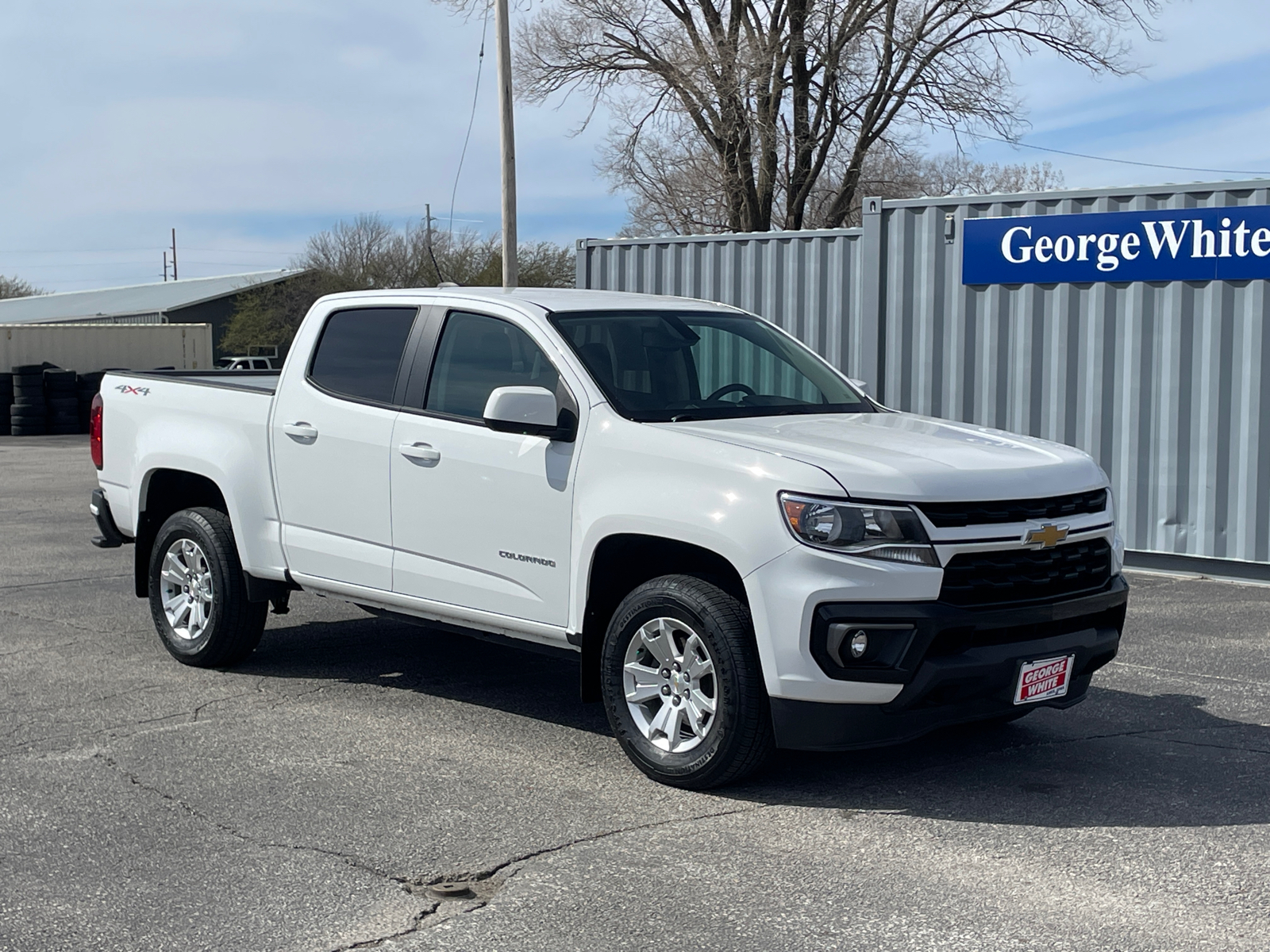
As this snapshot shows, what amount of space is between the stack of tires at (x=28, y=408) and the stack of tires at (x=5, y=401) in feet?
1.48

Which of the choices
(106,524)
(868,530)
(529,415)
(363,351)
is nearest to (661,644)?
(868,530)

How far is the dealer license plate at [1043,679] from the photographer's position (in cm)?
502

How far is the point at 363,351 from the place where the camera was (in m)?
6.64

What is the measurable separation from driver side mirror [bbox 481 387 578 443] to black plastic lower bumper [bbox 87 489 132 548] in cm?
327

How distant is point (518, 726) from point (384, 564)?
37.4 inches

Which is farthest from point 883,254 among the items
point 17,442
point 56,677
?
point 17,442

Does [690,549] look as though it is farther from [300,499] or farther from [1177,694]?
[1177,694]

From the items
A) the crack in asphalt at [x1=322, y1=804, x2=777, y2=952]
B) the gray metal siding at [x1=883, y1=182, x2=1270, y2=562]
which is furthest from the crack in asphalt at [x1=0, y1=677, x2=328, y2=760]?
the gray metal siding at [x1=883, y1=182, x2=1270, y2=562]

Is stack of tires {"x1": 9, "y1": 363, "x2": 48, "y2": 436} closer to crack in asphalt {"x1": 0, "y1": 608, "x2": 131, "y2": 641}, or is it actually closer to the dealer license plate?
crack in asphalt {"x1": 0, "y1": 608, "x2": 131, "y2": 641}

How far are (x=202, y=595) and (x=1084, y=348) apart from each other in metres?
7.27

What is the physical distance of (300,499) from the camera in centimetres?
666

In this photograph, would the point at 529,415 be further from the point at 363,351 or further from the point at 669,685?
the point at 363,351

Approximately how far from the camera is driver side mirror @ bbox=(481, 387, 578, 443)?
17.9 ft

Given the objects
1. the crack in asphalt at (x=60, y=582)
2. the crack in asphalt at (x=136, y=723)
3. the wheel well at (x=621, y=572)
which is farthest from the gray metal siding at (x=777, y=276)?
the wheel well at (x=621, y=572)
